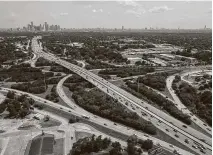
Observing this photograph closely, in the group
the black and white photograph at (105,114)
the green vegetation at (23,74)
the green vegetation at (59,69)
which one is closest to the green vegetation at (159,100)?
the black and white photograph at (105,114)

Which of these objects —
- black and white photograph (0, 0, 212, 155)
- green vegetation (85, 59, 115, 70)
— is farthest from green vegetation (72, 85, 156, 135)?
green vegetation (85, 59, 115, 70)

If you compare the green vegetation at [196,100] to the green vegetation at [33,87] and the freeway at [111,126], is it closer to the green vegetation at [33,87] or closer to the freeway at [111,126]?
the freeway at [111,126]

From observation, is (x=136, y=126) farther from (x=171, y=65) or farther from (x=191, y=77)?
(x=171, y=65)

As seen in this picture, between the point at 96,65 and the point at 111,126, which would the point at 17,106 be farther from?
the point at 96,65

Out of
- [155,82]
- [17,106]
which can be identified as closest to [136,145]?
[17,106]

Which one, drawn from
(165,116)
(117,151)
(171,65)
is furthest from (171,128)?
(171,65)

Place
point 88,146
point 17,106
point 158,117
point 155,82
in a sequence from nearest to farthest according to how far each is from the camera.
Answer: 1. point 88,146
2. point 158,117
3. point 17,106
4. point 155,82
